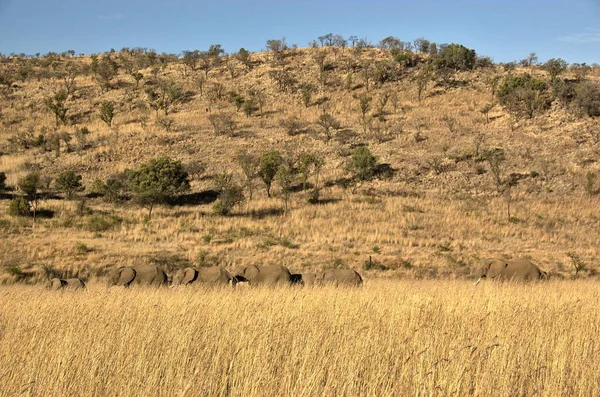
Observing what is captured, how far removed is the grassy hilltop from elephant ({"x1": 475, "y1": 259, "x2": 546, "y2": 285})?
1.98 meters

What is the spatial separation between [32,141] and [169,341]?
1967 inches

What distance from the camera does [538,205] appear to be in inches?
1150

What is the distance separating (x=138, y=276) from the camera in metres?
14.5

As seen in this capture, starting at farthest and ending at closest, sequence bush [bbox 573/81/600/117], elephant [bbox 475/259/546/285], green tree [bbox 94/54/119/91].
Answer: green tree [bbox 94/54/119/91], bush [bbox 573/81/600/117], elephant [bbox 475/259/546/285]

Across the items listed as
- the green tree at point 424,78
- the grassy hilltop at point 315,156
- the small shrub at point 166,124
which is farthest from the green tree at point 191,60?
the green tree at point 424,78

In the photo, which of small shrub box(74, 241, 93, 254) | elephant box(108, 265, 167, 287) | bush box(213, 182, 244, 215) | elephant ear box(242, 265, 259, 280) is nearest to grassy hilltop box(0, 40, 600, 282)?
small shrub box(74, 241, 93, 254)

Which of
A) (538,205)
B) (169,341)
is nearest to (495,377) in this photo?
(169,341)

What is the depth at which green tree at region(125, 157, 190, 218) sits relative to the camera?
30020 mm

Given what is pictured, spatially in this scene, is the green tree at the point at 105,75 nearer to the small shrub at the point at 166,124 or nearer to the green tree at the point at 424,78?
the small shrub at the point at 166,124

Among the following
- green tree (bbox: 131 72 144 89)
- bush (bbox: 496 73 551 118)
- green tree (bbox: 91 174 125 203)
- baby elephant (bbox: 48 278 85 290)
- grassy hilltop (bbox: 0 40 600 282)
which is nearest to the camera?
baby elephant (bbox: 48 278 85 290)

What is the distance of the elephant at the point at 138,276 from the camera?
14.3 meters

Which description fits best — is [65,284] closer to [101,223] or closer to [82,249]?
[82,249]

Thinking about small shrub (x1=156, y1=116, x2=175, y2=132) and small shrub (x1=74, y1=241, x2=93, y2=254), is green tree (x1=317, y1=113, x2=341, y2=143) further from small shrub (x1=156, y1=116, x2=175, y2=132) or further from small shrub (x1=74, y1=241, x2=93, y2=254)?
small shrub (x1=74, y1=241, x2=93, y2=254)

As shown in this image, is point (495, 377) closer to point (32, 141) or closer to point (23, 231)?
point (23, 231)
